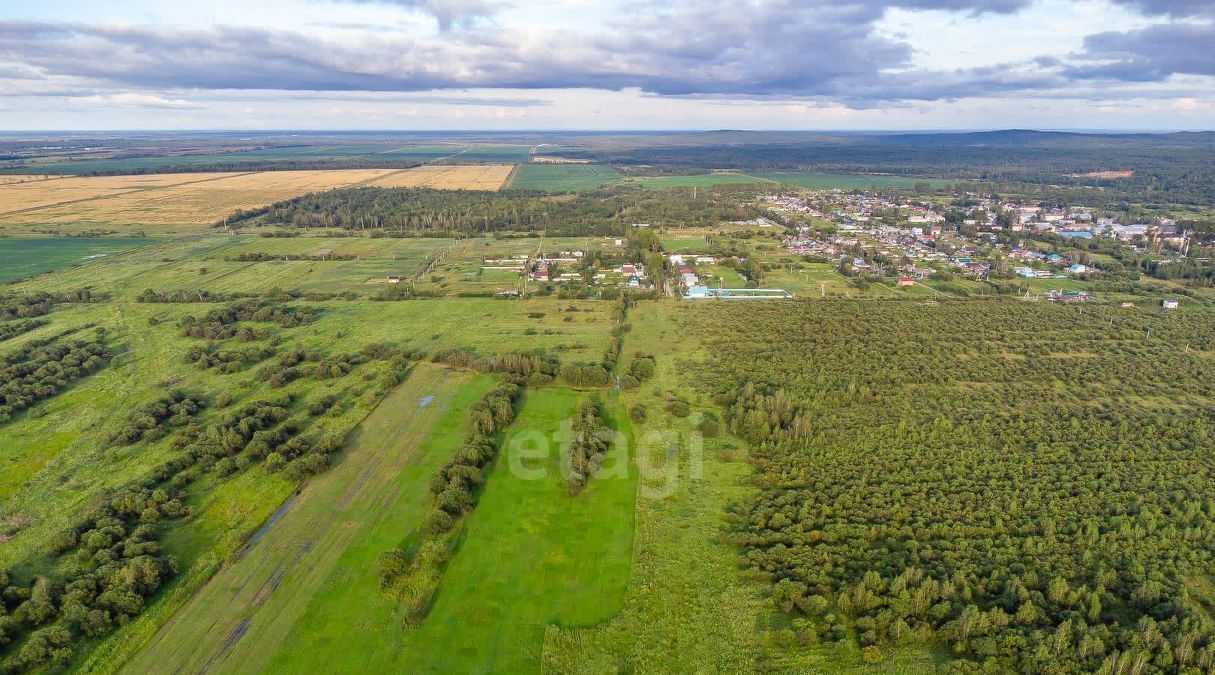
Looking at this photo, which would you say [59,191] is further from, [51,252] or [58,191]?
[51,252]

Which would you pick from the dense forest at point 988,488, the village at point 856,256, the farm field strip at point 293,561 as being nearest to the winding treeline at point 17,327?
the farm field strip at point 293,561

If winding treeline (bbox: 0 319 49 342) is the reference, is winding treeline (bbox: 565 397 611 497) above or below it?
below

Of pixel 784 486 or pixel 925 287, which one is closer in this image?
pixel 784 486

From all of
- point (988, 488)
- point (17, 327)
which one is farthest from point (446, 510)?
point (17, 327)

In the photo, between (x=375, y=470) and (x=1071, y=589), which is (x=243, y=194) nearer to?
(x=375, y=470)

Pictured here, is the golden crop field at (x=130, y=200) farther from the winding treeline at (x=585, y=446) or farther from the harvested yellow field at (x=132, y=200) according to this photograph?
the winding treeline at (x=585, y=446)

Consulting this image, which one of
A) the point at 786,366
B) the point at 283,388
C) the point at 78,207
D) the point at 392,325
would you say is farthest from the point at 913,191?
the point at 78,207

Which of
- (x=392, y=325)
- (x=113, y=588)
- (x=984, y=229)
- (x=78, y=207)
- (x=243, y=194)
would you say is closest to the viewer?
(x=113, y=588)

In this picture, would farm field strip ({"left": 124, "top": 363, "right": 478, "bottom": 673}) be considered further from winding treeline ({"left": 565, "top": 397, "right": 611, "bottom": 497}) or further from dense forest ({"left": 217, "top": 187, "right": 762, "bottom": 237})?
dense forest ({"left": 217, "top": 187, "right": 762, "bottom": 237})

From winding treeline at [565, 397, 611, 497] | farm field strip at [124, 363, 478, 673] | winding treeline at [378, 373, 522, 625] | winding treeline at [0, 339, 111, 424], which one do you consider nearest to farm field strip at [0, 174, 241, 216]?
winding treeline at [0, 339, 111, 424]
